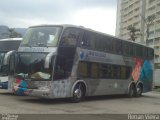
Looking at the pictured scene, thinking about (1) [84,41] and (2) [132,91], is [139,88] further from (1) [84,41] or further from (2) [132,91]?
(1) [84,41]

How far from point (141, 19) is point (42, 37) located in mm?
101614

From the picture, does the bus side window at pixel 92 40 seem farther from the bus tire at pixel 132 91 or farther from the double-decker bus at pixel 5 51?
the bus tire at pixel 132 91

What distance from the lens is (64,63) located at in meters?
16.9

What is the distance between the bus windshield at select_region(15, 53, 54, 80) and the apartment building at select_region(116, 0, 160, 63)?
67245 millimetres

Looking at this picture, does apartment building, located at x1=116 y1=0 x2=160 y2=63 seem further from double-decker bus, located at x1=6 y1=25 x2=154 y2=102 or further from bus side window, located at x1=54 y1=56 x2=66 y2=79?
bus side window, located at x1=54 y1=56 x2=66 y2=79

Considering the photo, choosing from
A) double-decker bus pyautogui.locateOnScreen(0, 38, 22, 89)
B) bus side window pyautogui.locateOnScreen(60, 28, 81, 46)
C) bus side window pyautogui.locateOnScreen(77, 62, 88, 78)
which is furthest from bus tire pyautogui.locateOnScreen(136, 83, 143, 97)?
double-decker bus pyautogui.locateOnScreen(0, 38, 22, 89)

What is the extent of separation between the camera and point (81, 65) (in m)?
18.2

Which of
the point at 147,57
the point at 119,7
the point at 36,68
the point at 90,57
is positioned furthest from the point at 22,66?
the point at 119,7

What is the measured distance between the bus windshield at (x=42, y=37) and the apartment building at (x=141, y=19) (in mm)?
66593

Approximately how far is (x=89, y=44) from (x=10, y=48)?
15.8 feet

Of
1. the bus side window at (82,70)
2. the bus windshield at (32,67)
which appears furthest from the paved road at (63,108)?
the bus side window at (82,70)

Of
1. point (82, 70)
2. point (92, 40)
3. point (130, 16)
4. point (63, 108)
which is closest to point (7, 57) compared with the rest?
point (82, 70)

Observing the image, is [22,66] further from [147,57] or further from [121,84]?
[147,57]

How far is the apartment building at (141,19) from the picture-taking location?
339 feet
